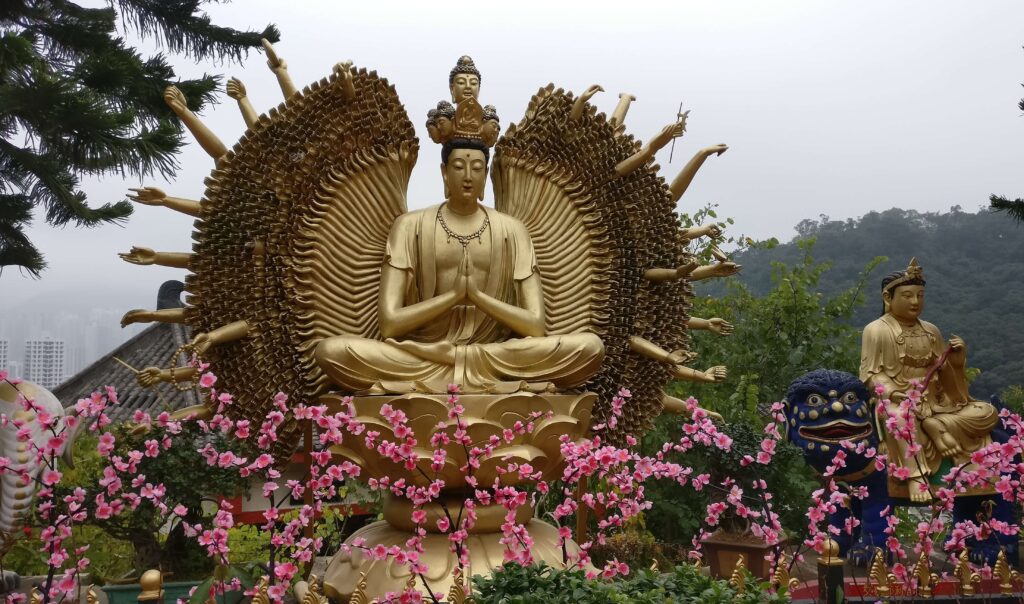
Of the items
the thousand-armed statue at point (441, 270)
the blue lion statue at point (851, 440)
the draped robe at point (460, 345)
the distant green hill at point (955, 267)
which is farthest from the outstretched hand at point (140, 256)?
the distant green hill at point (955, 267)

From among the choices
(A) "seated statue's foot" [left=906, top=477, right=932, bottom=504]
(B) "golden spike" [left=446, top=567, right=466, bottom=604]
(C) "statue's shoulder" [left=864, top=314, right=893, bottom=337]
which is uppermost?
(C) "statue's shoulder" [left=864, top=314, right=893, bottom=337]

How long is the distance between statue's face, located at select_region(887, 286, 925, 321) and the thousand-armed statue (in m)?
2.48

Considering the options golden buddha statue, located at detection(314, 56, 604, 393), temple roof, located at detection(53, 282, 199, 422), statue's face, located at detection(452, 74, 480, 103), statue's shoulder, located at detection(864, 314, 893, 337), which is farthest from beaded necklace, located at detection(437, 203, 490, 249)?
temple roof, located at detection(53, 282, 199, 422)

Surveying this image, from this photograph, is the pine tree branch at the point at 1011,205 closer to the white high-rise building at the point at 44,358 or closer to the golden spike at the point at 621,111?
the golden spike at the point at 621,111

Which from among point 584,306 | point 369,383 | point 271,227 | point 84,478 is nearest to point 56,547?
point 369,383

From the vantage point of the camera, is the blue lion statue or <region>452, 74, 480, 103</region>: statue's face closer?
<region>452, 74, 480, 103</region>: statue's face

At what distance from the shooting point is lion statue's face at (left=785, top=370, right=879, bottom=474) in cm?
588

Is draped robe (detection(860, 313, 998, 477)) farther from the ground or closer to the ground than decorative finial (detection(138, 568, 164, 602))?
farther from the ground

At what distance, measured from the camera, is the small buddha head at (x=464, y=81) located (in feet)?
16.4

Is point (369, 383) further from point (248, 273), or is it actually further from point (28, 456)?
point (28, 456)

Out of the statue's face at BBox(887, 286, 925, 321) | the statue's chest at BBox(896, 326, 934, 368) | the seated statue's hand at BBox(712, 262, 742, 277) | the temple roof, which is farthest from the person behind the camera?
the temple roof

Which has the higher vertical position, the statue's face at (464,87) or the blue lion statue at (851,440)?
the statue's face at (464,87)

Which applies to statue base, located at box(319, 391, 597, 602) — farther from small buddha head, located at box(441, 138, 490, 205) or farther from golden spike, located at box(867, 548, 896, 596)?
golden spike, located at box(867, 548, 896, 596)

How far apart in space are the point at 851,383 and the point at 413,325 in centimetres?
324
